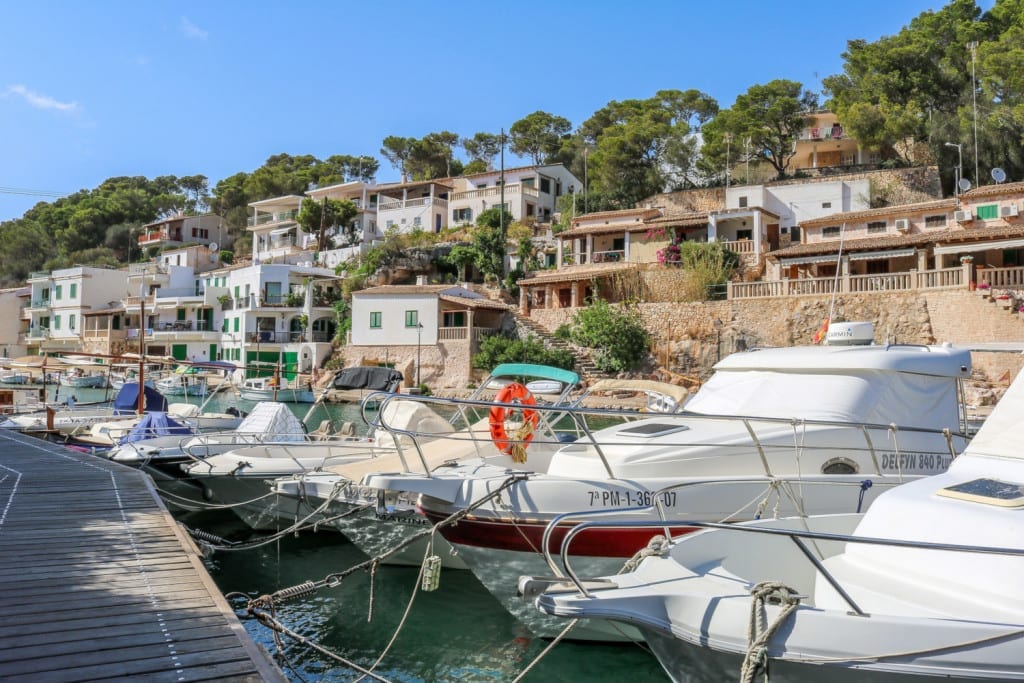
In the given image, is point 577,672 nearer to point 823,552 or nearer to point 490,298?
point 823,552

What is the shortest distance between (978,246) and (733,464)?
30883 mm

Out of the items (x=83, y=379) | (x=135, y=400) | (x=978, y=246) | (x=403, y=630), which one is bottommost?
(x=403, y=630)

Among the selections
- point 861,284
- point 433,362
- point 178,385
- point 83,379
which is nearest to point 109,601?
point 861,284

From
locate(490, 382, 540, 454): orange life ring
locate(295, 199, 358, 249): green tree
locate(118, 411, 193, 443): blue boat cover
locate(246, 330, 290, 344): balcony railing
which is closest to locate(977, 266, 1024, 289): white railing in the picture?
locate(490, 382, 540, 454): orange life ring

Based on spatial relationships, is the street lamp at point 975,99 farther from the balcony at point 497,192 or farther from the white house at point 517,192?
the balcony at point 497,192

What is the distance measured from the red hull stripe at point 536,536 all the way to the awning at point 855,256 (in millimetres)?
32291

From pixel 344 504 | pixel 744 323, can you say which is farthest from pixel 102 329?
pixel 344 504

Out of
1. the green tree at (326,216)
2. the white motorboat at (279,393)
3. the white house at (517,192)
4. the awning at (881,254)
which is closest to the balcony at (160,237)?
the green tree at (326,216)

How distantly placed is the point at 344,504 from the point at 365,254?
157 feet

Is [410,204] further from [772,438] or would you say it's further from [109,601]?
[109,601]

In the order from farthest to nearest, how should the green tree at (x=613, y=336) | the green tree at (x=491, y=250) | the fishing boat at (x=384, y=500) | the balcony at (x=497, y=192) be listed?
the balcony at (x=497, y=192) → the green tree at (x=491, y=250) → the green tree at (x=613, y=336) → the fishing boat at (x=384, y=500)

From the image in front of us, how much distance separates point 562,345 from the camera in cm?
4112

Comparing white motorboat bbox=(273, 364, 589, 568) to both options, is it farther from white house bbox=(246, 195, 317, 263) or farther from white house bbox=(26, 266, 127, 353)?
white house bbox=(26, 266, 127, 353)

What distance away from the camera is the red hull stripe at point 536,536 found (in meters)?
7.88
